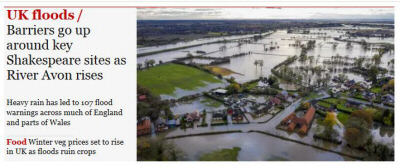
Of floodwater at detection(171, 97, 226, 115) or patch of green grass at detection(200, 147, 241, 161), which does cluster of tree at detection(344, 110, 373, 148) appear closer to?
patch of green grass at detection(200, 147, 241, 161)

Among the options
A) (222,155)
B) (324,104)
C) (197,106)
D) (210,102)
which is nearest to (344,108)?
(324,104)

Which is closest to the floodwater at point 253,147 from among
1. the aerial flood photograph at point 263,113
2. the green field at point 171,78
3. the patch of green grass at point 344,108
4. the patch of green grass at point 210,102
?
the aerial flood photograph at point 263,113

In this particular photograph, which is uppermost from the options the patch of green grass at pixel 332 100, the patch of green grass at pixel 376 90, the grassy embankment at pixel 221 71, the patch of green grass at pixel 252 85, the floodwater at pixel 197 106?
the grassy embankment at pixel 221 71

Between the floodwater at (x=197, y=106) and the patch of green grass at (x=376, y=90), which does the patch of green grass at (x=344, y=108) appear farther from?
the floodwater at (x=197, y=106)

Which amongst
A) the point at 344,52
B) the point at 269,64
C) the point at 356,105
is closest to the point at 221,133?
the point at 356,105

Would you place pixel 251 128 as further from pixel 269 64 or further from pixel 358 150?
pixel 269 64
